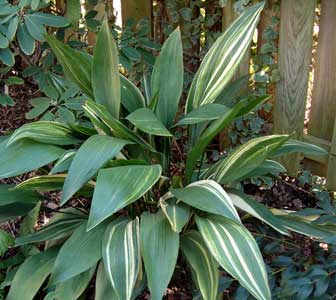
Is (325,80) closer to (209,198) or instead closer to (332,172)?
(332,172)

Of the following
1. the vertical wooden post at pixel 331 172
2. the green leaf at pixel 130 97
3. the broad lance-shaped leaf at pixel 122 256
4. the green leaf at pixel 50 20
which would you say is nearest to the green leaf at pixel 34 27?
the green leaf at pixel 50 20

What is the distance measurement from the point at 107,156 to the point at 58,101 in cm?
75

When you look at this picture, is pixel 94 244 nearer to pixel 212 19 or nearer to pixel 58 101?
pixel 58 101

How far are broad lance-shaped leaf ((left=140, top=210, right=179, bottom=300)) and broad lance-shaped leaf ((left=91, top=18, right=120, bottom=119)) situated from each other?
420 mm

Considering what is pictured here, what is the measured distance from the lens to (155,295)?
4.66ft

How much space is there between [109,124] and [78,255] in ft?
1.42

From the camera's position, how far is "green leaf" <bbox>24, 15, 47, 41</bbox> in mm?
1984

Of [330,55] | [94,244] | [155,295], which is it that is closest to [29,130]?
[94,244]

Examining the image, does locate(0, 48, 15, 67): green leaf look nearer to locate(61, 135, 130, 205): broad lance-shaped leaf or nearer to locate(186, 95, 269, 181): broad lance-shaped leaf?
locate(61, 135, 130, 205): broad lance-shaped leaf

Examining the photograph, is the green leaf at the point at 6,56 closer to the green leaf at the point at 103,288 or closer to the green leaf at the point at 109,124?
the green leaf at the point at 109,124

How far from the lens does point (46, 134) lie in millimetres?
1714

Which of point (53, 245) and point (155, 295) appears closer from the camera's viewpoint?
point (155, 295)

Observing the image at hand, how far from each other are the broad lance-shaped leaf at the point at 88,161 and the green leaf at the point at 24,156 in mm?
158

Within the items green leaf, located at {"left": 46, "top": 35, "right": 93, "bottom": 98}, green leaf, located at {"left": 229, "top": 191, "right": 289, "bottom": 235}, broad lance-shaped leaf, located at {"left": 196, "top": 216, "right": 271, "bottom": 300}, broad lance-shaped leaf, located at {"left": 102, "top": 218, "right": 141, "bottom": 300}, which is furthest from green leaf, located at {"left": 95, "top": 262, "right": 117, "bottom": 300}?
green leaf, located at {"left": 46, "top": 35, "right": 93, "bottom": 98}
